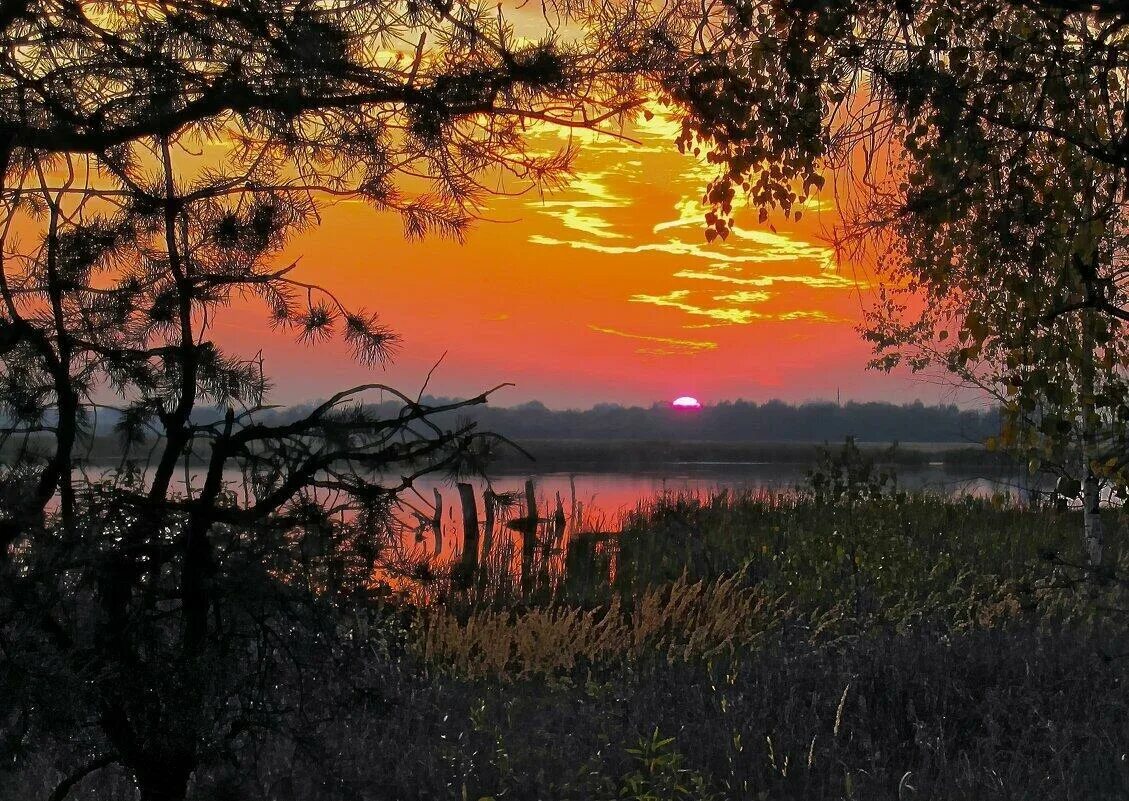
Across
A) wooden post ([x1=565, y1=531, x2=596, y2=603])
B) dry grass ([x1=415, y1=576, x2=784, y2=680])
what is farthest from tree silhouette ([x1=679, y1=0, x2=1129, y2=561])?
wooden post ([x1=565, y1=531, x2=596, y2=603])

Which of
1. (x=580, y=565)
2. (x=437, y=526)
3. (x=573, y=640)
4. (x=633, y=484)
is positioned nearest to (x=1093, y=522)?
Result: (x=580, y=565)

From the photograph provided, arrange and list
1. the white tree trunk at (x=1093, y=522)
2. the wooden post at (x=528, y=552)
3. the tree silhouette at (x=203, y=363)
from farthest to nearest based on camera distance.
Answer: the wooden post at (x=528, y=552)
the white tree trunk at (x=1093, y=522)
the tree silhouette at (x=203, y=363)

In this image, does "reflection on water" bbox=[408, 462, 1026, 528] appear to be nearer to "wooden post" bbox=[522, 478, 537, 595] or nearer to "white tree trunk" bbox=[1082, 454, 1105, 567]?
"wooden post" bbox=[522, 478, 537, 595]

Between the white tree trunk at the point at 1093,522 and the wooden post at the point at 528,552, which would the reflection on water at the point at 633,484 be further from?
the white tree trunk at the point at 1093,522

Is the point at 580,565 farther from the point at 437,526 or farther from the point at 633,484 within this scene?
the point at 633,484

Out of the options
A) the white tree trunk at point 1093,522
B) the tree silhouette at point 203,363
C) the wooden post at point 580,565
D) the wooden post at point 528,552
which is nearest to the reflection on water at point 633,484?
the wooden post at point 580,565

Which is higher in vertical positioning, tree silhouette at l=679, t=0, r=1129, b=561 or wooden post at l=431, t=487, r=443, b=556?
tree silhouette at l=679, t=0, r=1129, b=561

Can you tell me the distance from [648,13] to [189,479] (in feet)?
8.02

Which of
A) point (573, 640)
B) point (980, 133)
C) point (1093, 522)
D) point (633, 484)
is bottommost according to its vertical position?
point (633, 484)

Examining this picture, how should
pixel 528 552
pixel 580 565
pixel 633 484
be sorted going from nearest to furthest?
pixel 580 565 < pixel 528 552 < pixel 633 484

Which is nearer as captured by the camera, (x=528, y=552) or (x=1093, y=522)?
(x=1093, y=522)

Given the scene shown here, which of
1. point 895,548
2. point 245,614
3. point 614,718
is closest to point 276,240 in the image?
point 245,614

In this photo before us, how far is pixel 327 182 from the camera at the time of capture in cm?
398

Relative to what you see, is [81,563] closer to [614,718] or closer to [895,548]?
[614,718]
